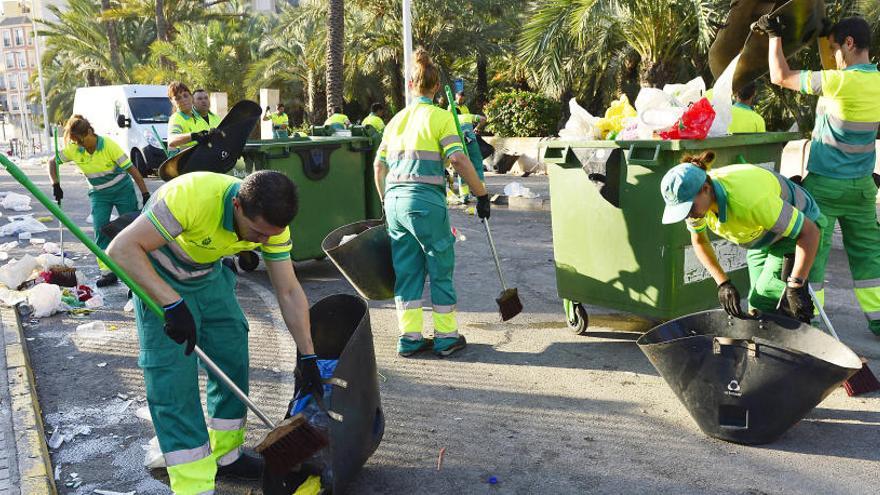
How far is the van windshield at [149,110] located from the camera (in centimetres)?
1697

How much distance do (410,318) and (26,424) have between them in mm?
2121

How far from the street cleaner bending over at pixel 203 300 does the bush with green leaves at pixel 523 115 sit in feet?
45.1

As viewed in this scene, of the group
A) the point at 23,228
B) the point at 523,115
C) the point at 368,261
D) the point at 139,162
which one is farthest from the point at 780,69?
the point at 139,162

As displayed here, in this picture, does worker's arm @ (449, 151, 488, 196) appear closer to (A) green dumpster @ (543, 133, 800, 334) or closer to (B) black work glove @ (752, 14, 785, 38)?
(A) green dumpster @ (543, 133, 800, 334)

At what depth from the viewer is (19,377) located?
4.28 m

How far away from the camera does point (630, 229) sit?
4.47m

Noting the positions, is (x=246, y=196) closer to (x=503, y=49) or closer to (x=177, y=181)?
(x=177, y=181)

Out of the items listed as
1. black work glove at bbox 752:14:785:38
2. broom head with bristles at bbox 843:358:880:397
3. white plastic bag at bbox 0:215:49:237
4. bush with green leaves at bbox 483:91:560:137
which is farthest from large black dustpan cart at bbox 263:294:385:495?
bush with green leaves at bbox 483:91:560:137

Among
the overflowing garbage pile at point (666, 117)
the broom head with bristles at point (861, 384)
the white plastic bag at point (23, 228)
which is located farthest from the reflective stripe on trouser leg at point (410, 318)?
the white plastic bag at point (23, 228)

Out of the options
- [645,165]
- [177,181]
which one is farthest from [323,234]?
[177,181]

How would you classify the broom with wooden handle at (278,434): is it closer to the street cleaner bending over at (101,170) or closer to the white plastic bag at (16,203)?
the street cleaner bending over at (101,170)

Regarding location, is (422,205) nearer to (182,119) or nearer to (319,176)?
(319,176)

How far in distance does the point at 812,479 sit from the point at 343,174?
4907mm

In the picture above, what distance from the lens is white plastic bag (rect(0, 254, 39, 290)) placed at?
Result: 648 cm
